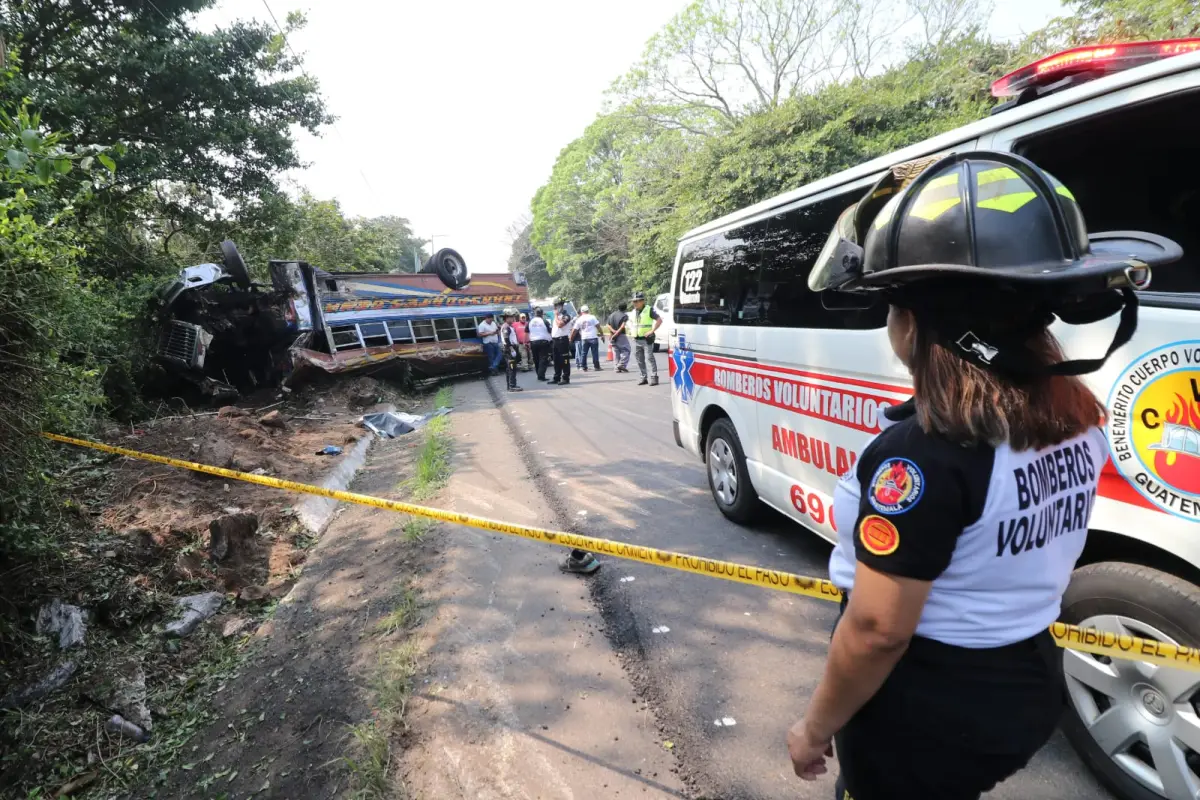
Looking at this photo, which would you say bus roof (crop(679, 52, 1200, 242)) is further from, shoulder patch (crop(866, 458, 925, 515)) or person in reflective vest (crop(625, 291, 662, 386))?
person in reflective vest (crop(625, 291, 662, 386))

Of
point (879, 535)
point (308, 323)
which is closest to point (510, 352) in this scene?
point (308, 323)

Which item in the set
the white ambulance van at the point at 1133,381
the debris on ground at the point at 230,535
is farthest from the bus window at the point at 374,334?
the white ambulance van at the point at 1133,381

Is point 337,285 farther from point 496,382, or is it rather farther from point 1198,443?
point 1198,443

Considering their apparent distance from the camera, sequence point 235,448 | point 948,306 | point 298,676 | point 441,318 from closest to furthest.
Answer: point 948,306
point 298,676
point 235,448
point 441,318

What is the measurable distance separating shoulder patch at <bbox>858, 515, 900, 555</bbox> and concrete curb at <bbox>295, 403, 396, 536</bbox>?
519 cm

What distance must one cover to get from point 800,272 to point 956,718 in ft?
8.51

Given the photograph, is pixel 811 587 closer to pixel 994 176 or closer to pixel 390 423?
pixel 994 176

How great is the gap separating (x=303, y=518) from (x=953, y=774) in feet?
17.8

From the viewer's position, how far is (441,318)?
14133 millimetres

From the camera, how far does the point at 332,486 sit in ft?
20.9

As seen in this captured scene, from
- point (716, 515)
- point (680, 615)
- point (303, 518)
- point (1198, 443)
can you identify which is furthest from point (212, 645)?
point (1198, 443)

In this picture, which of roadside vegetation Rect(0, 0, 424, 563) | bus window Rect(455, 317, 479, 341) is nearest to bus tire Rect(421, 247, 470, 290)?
bus window Rect(455, 317, 479, 341)

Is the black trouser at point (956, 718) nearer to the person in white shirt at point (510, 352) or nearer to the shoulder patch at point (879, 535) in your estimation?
the shoulder patch at point (879, 535)

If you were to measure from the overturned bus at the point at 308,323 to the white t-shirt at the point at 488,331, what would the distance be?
284 mm
